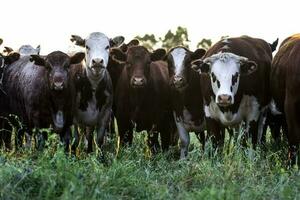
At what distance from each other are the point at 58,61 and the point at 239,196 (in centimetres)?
495

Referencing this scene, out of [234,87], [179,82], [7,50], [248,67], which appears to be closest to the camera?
[234,87]

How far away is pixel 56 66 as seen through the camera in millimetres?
10875

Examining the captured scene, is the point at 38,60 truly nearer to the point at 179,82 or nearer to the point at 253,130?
the point at 179,82

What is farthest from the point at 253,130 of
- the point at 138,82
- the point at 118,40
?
the point at 118,40

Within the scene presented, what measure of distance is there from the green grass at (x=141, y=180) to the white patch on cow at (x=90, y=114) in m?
3.03

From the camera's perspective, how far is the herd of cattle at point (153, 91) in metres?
10.6

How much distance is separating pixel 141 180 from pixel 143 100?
4610 mm

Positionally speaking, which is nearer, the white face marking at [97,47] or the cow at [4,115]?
the white face marking at [97,47]

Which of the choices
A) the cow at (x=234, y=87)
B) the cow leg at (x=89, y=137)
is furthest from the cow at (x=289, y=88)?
the cow leg at (x=89, y=137)

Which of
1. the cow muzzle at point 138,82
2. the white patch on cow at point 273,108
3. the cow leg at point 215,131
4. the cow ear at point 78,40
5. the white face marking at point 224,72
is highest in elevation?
the cow ear at point 78,40

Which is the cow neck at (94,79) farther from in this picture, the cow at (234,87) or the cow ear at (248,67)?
the cow ear at (248,67)

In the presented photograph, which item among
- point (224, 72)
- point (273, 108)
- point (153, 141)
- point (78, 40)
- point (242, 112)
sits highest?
point (78, 40)

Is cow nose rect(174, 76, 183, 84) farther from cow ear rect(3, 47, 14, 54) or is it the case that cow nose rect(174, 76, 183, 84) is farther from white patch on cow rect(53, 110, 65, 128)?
cow ear rect(3, 47, 14, 54)

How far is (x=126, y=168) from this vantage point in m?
7.84
